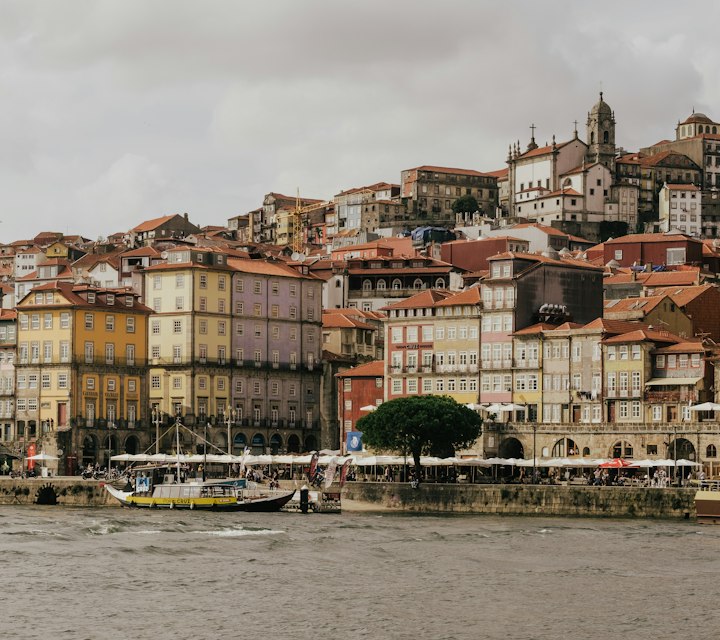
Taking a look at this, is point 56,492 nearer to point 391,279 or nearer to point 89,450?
point 89,450

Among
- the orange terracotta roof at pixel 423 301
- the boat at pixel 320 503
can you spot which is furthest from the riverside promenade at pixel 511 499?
the orange terracotta roof at pixel 423 301

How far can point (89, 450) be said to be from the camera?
11662 centimetres

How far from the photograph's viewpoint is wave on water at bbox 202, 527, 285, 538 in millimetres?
74312

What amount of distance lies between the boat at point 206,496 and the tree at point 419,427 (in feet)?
25.9

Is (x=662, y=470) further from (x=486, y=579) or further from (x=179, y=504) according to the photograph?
(x=486, y=579)

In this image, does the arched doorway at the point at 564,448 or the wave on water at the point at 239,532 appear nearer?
the wave on water at the point at 239,532

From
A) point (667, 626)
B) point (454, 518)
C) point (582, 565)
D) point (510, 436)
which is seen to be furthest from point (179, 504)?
point (667, 626)

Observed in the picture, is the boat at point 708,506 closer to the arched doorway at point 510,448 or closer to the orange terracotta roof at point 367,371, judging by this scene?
the arched doorway at point 510,448

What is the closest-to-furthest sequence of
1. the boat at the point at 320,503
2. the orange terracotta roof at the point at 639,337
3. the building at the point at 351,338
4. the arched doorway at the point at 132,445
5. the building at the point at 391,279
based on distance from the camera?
the boat at the point at 320,503 < the orange terracotta roof at the point at 639,337 < the arched doorway at the point at 132,445 < the building at the point at 351,338 < the building at the point at 391,279

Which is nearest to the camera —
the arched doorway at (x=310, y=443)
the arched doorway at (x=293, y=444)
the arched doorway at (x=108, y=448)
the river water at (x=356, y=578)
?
the river water at (x=356, y=578)

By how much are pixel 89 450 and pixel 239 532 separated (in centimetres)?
4255

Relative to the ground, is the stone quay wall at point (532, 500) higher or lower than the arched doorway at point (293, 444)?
lower

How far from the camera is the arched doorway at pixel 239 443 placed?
12150 cm

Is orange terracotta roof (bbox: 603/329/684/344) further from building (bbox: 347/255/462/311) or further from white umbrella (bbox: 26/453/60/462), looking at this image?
building (bbox: 347/255/462/311)
